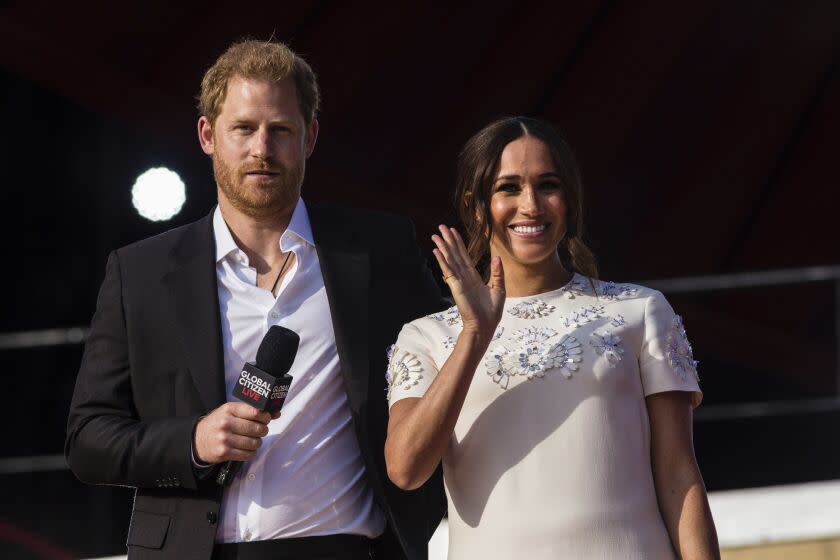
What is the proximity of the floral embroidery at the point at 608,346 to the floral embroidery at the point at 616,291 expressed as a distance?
0.09m

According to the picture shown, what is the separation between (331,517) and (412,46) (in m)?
4.64

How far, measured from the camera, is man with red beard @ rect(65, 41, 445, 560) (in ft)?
6.09

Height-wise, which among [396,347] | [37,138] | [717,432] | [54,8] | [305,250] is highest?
[54,8]

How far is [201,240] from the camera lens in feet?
6.77

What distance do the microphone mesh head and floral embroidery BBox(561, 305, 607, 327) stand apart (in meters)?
0.41

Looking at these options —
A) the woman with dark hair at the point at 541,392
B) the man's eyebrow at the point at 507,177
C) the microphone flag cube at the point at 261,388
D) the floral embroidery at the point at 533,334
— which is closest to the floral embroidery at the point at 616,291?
the woman with dark hair at the point at 541,392

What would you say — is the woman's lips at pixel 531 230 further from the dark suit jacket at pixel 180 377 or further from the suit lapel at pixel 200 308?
the suit lapel at pixel 200 308

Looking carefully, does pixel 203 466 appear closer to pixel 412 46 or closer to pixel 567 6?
pixel 412 46

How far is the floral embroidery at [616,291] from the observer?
1766 mm

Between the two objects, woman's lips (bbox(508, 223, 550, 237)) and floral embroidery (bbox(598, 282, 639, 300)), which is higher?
woman's lips (bbox(508, 223, 550, 237))

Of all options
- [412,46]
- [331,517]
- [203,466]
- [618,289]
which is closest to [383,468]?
[331,517]

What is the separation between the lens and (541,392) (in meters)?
1.69

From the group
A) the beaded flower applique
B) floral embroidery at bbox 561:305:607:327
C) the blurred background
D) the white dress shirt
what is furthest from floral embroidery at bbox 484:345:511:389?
the blurred background

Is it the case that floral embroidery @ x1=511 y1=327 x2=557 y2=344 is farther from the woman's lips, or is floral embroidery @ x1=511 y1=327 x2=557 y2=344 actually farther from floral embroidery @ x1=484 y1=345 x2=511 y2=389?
the woman's lips
